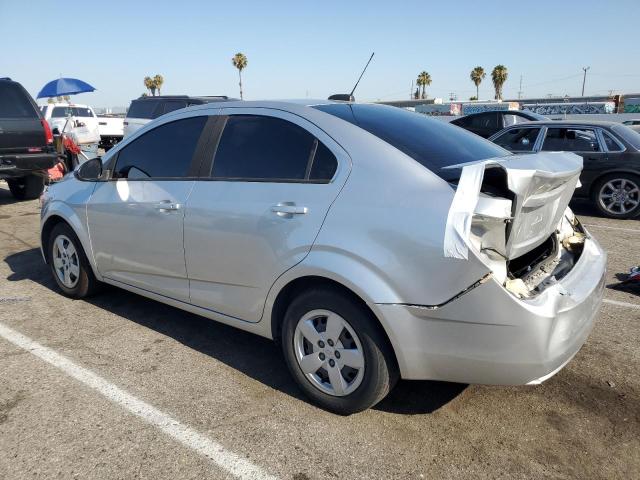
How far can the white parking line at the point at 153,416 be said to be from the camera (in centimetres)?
244

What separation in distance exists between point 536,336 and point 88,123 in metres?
17.3

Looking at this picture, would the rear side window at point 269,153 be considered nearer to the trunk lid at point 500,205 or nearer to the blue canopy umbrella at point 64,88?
the trunk lid at point 500,205

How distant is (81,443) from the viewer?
2.61m

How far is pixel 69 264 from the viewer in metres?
4.53

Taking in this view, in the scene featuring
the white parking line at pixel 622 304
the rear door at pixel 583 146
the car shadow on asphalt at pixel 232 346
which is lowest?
the white parking line at pixel 622 304

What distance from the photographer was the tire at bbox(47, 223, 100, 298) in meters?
4.39

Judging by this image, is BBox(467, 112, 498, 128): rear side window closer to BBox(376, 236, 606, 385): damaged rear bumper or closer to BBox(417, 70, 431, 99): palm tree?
BBox(376, 236, 606, 385): damaged rear bumper

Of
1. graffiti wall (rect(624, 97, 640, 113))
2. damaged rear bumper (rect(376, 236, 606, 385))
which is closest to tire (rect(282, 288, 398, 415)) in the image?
damaged rear bumper (rect(376, 236, 606, 385))

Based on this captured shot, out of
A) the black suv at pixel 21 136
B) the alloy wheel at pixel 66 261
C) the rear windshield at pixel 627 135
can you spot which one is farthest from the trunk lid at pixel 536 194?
the black suv at pixel 21 136

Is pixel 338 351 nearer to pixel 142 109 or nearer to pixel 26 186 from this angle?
pixel 26 186

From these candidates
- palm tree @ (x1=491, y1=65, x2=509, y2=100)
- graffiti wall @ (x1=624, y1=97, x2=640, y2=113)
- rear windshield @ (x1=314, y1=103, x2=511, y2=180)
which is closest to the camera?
rear windshield @ (x1=314, y1=103, x2=511, y2=180)

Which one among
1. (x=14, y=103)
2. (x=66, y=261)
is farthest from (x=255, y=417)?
(x=14, y=103)

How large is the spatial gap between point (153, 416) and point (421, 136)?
2.18 m

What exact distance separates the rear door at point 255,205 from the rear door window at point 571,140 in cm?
662
